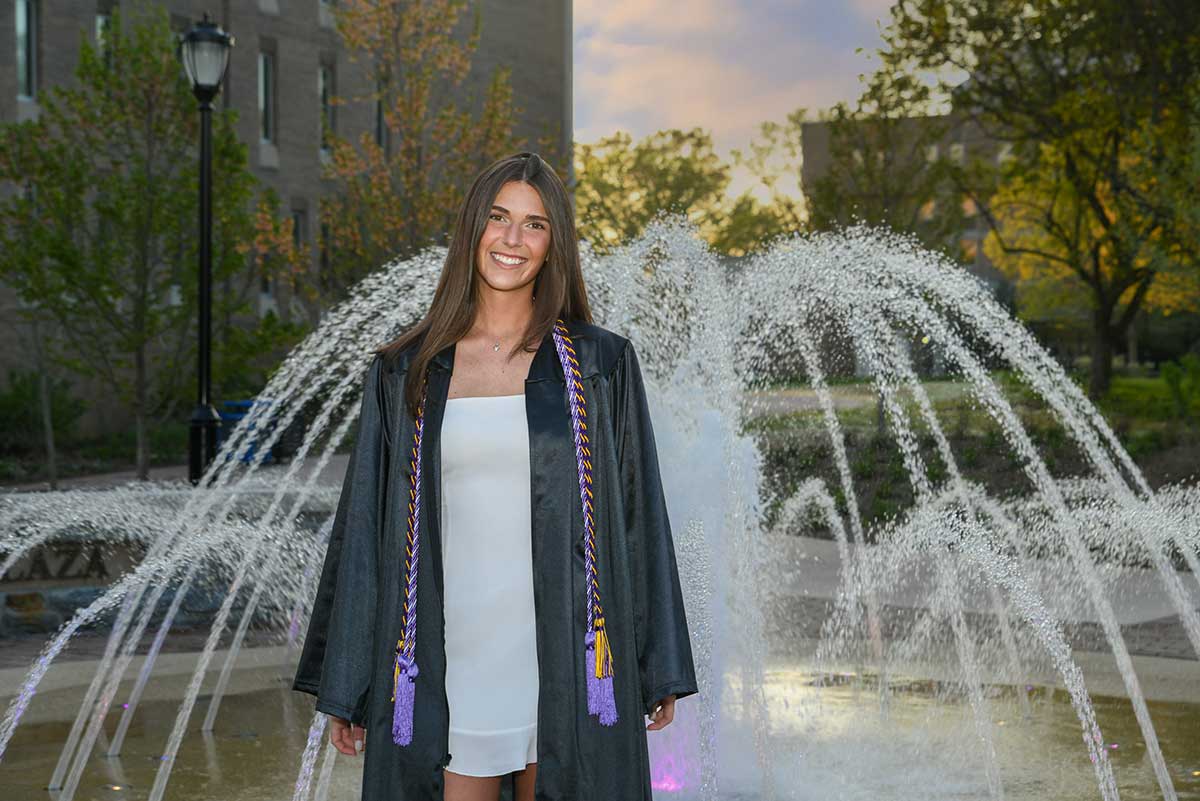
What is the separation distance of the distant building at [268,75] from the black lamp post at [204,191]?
32.3ft

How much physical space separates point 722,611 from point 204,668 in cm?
249

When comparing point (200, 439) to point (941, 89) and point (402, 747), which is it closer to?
point (402, 747)

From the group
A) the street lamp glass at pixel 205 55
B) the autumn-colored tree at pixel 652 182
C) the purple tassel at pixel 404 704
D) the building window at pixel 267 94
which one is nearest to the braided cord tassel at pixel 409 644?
the purple tassel at pixel 404 704

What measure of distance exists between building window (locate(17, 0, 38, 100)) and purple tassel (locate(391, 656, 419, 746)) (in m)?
21.9

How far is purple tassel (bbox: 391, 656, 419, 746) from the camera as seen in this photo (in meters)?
2.68

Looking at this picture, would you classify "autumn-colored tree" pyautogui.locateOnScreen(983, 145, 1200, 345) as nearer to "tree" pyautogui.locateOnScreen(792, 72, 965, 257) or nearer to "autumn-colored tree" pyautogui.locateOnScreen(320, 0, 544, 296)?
"tree" pyautogui.locateOnScreen(792, 72, 965, 257)

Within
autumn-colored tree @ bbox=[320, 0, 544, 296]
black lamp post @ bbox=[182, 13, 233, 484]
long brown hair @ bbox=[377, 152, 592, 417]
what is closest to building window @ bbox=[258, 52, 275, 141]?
autumn-colored tree @ bbox=[320, 0, 544, 296]

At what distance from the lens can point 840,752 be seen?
19.3 feet

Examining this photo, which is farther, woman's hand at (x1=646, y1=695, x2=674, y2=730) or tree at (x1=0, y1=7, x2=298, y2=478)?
tree at (x1=0, y1=7, x2=298, y2=478)

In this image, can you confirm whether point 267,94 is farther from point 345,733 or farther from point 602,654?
point 602,654

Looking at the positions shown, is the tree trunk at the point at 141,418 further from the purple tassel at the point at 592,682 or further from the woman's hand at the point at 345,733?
the purple tassel at the point at 592,682

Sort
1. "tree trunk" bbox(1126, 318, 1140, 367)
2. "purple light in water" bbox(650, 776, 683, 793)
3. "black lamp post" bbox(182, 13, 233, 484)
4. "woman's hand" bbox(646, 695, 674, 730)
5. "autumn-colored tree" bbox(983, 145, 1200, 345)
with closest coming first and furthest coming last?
"woman's hand" bbox(646, 695, 674, 730), "purple light in water" bbox(650, 776, 683, 793), "black lamp post" bbox(182, 13, 233, 484), "autumn-colored tree" bbox(983, 145, 1200, 345), "tree trunk" bbox(1126, 318, 1140, 367)

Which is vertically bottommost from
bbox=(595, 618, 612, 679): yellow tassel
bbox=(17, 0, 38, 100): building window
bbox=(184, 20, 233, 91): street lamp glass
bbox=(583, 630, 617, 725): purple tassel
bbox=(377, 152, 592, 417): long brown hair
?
bbox=(583, 630, 617, 725): purple tassel

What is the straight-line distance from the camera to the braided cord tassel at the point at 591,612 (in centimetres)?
269
